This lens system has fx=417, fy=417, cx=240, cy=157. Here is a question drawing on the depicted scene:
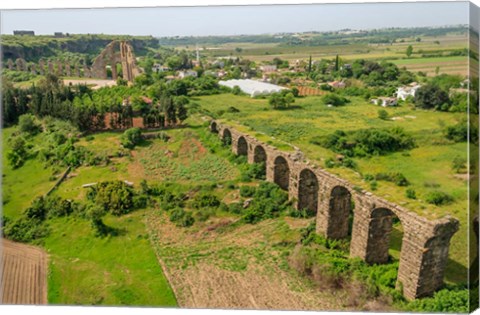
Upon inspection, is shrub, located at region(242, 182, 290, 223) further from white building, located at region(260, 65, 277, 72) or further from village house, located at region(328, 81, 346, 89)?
white building, located at region(260, 65, 277, 72)

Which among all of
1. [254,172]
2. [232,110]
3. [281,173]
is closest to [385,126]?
[232,110]

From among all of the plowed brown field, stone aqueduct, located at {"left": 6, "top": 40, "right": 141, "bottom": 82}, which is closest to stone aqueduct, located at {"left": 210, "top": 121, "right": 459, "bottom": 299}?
the plowed brown field

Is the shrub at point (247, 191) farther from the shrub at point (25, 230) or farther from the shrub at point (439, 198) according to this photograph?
the shrub at point (25, 230)

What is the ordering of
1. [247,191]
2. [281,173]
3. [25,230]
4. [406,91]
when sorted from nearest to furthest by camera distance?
[25,230] → [247,191] → [281,173] → [406,91]

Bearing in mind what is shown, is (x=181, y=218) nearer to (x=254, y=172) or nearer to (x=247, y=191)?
(x=247, y=191)

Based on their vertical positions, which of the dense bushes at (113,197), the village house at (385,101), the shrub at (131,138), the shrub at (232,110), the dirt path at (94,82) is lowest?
the dense bushes at (113,197)

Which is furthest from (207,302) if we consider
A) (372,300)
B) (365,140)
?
(365,140)

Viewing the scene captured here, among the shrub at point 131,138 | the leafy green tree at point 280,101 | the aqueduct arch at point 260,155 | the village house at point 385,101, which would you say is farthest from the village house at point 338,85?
the aqueduct arch at point 260,155
